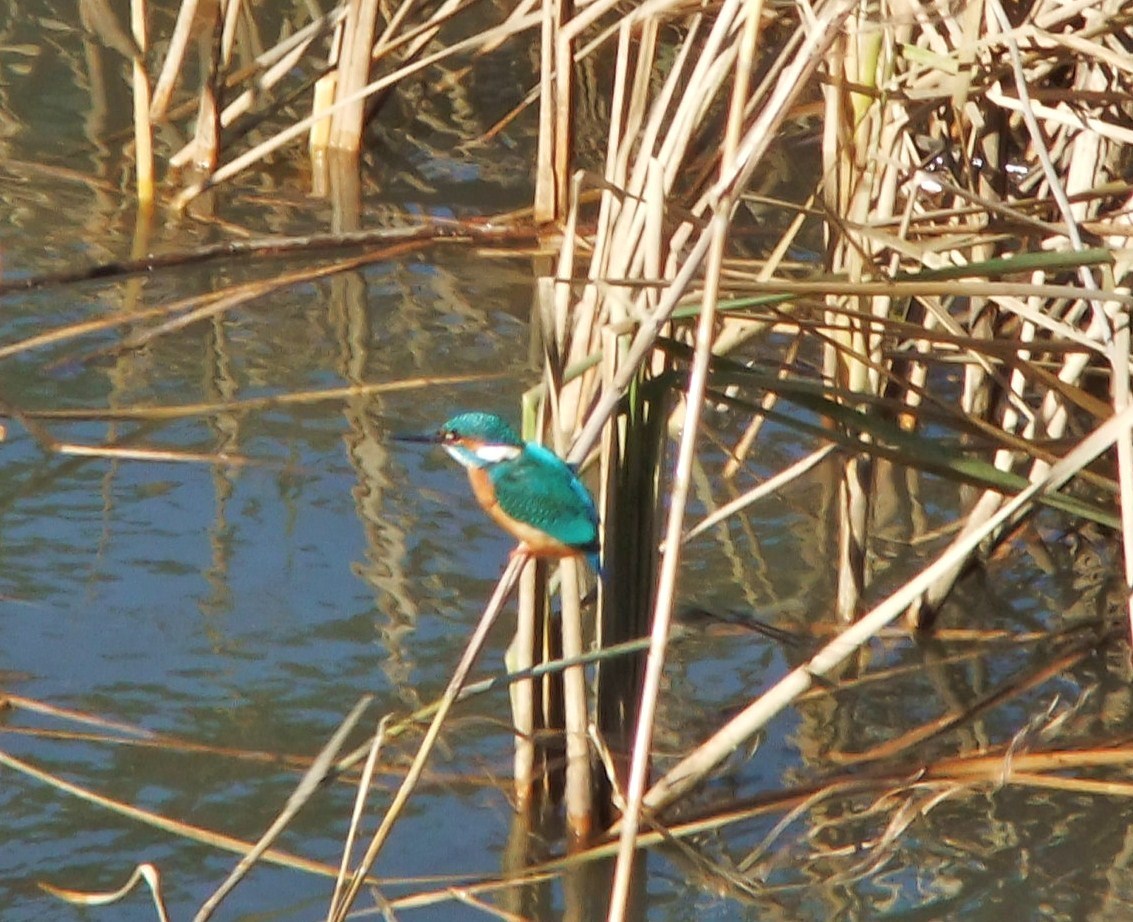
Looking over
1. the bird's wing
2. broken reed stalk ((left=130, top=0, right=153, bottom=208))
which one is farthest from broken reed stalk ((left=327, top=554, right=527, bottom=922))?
broken reed stalk ((left=130, top=0, right=153, bottom=208))

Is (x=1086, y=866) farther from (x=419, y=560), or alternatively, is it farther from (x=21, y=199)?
(x=21, y=199)

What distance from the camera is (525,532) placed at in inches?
99.7

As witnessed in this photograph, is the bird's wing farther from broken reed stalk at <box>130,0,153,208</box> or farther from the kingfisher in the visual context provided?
broken reed stalk at <box>130,0,153,208</box>

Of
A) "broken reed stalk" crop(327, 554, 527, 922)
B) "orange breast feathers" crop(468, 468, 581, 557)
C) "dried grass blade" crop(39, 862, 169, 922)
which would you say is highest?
"orange breast feathers" crop(468, 468, 581, 557)

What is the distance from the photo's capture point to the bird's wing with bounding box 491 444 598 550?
244 cm

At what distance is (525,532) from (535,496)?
9 centimetres

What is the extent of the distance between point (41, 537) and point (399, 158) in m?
2.55

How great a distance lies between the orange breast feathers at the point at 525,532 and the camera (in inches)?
98.3

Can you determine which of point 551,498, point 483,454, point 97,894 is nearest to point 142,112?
point 483,454

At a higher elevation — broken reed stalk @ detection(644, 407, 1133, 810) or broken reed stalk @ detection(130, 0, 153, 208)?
broken reed stalk @ detection(130, 0, 153, 208)

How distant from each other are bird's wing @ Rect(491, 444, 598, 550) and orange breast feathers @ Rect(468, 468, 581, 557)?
0.01 metres

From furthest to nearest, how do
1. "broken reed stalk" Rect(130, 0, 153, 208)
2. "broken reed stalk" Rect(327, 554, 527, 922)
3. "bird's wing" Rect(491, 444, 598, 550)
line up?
"broken reed stalk" Rect(130, 0, 153, 208), "bird's wing" Rect(491, 444, 598, 550), "broken reed stalk" Rect(327, 554, 527, 922)

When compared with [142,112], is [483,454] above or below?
below

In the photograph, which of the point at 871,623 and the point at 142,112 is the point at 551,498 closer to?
the point at 871,623
